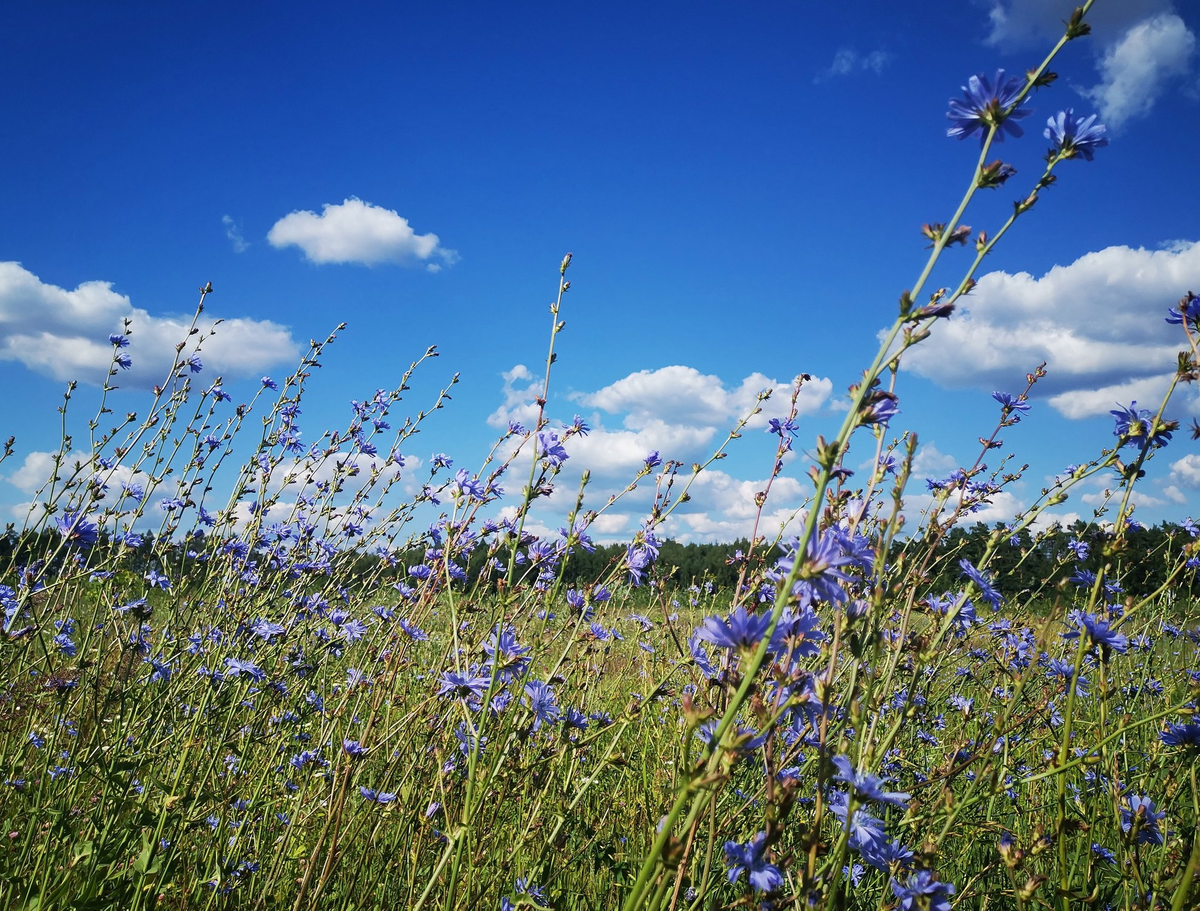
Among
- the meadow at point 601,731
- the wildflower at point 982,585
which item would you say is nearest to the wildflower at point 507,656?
the meadow at point 601,731

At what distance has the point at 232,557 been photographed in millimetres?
3979

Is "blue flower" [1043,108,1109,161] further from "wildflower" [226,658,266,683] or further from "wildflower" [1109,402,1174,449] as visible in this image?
"wildflower" [226,658,266,683]

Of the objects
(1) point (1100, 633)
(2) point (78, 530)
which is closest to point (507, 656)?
(1) point (1100, 633)

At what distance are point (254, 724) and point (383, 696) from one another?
990 millimetres

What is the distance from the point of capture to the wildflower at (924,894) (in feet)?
4.35

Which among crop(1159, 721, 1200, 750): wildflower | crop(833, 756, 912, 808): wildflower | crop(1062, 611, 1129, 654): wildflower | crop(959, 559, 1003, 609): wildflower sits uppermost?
crop(959, 559, 1003, 609): wildflower

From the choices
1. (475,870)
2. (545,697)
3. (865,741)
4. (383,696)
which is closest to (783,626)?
(865,741)

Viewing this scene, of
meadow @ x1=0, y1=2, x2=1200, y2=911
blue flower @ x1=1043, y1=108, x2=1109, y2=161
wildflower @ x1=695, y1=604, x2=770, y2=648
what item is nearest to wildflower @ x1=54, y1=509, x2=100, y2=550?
meadow @ x1=0, y1=2, x2=1200, y2=911

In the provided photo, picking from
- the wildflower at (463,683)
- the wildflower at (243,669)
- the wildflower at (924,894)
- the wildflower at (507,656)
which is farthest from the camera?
the wildflower at (243,669)

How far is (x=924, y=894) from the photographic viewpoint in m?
1.38

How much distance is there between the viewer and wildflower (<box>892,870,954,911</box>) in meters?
1.33

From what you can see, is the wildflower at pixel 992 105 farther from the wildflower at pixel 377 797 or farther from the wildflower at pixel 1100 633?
the wildflower at pixel 377 797

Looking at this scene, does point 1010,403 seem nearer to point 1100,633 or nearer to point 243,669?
point 1100,633

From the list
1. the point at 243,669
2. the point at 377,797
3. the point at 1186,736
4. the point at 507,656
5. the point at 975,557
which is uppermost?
the point at 975,557
